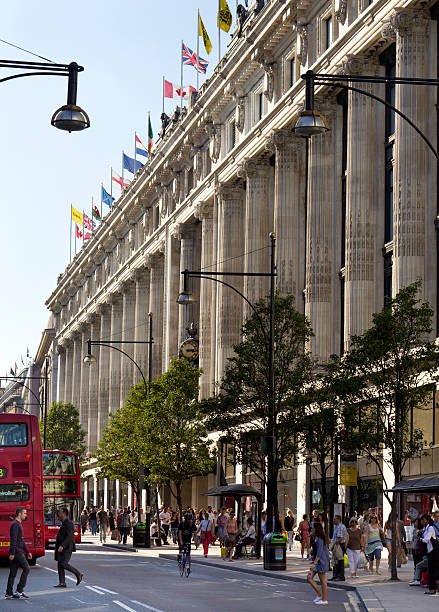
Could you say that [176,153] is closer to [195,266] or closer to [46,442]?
[195,266]

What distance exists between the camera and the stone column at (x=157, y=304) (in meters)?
90.8

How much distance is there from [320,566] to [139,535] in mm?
34700

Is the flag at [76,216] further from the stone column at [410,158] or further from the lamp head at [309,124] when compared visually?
the lamp head at [309,124]

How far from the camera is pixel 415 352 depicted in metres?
31.4

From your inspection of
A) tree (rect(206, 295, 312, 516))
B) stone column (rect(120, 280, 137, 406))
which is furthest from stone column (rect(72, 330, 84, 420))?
tree (rect(206, 295, 312, 516))

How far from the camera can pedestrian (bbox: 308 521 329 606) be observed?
23.6 metres

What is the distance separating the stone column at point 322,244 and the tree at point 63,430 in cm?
5643

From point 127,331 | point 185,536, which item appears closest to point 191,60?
point 127,331

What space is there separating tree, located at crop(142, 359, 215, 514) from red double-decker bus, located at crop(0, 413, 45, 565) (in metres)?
27.3

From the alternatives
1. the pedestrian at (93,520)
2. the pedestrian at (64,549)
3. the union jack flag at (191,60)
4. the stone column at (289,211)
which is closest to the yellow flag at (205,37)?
the union jack flag at (191,60)

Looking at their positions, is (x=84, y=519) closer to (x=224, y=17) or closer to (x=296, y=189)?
(x=296, y=189)

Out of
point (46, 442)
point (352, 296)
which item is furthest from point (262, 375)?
point (46, 442)

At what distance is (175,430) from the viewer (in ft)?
207

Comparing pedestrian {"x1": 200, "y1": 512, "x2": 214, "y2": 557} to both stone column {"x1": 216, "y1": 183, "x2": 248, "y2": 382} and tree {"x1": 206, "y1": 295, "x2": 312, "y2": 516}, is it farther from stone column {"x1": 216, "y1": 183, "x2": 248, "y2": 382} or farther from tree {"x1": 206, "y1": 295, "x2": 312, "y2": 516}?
stone column {"x1": 216, "y1": 183, "x2": 248, "y2": 382}
